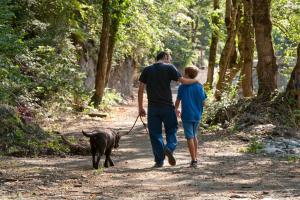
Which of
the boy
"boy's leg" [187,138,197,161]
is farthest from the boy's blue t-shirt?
"boy's leg" [187,138,197,161]

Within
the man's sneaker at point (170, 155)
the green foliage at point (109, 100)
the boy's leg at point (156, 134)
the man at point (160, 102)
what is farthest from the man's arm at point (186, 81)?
the green foliage at point (109, 100)

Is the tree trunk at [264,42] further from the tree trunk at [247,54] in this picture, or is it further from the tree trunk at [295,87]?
the tree trunk at [247,54]

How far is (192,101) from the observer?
31.9ft

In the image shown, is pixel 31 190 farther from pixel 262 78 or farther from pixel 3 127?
pixel 262 78

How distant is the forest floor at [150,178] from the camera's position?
697 centimetres

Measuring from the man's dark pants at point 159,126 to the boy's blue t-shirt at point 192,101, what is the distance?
0.72ft

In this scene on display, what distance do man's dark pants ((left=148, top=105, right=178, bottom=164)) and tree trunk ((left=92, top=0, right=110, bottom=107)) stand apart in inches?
570

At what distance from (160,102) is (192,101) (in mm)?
578

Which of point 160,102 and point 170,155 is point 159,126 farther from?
point 170,155

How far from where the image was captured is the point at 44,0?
67.7 feet

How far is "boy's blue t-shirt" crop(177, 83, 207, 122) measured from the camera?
9.66 m

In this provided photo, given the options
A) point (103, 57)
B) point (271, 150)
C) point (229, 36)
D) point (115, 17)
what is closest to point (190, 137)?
point (271, 150)

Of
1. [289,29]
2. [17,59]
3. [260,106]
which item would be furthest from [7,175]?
[289,29]

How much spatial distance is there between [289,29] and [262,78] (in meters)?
12.7
